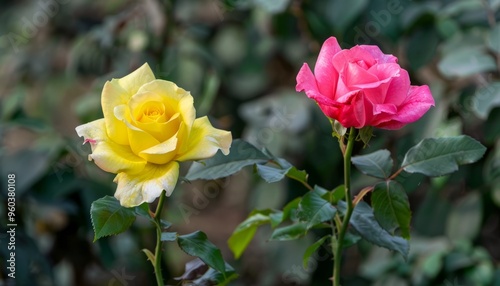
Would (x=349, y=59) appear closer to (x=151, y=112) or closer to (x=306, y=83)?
(x=306, y=83)

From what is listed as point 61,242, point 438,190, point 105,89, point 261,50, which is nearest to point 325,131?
point 438,190

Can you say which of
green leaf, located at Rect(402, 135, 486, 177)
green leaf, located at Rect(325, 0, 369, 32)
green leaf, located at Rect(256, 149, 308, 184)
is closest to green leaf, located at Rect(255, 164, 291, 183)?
green leaf, located at Rect(256, 149, 308, 184)

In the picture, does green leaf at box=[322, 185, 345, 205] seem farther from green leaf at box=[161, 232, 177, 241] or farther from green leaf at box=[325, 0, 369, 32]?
green leaf at box=[325, 0, 369, 32]

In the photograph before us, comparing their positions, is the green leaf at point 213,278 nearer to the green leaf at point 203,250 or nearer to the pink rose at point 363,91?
the green leaf at point 203,250

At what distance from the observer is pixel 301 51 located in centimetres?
168

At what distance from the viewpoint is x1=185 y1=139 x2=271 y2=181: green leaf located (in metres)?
0.69

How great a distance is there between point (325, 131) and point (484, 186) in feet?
0.95

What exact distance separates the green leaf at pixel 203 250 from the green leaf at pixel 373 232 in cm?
12

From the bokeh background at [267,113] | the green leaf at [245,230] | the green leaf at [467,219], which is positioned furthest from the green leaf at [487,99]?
the green leaf at [245,230]

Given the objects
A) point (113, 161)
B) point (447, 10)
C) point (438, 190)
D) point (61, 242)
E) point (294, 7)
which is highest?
point (113, 161)

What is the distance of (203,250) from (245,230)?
0.59ft

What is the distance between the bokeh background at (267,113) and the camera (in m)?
1.22

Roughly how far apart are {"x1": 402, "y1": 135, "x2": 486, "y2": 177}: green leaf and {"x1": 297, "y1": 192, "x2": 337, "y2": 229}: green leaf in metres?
0.07

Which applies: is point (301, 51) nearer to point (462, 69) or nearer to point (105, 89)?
point (462, 69)
